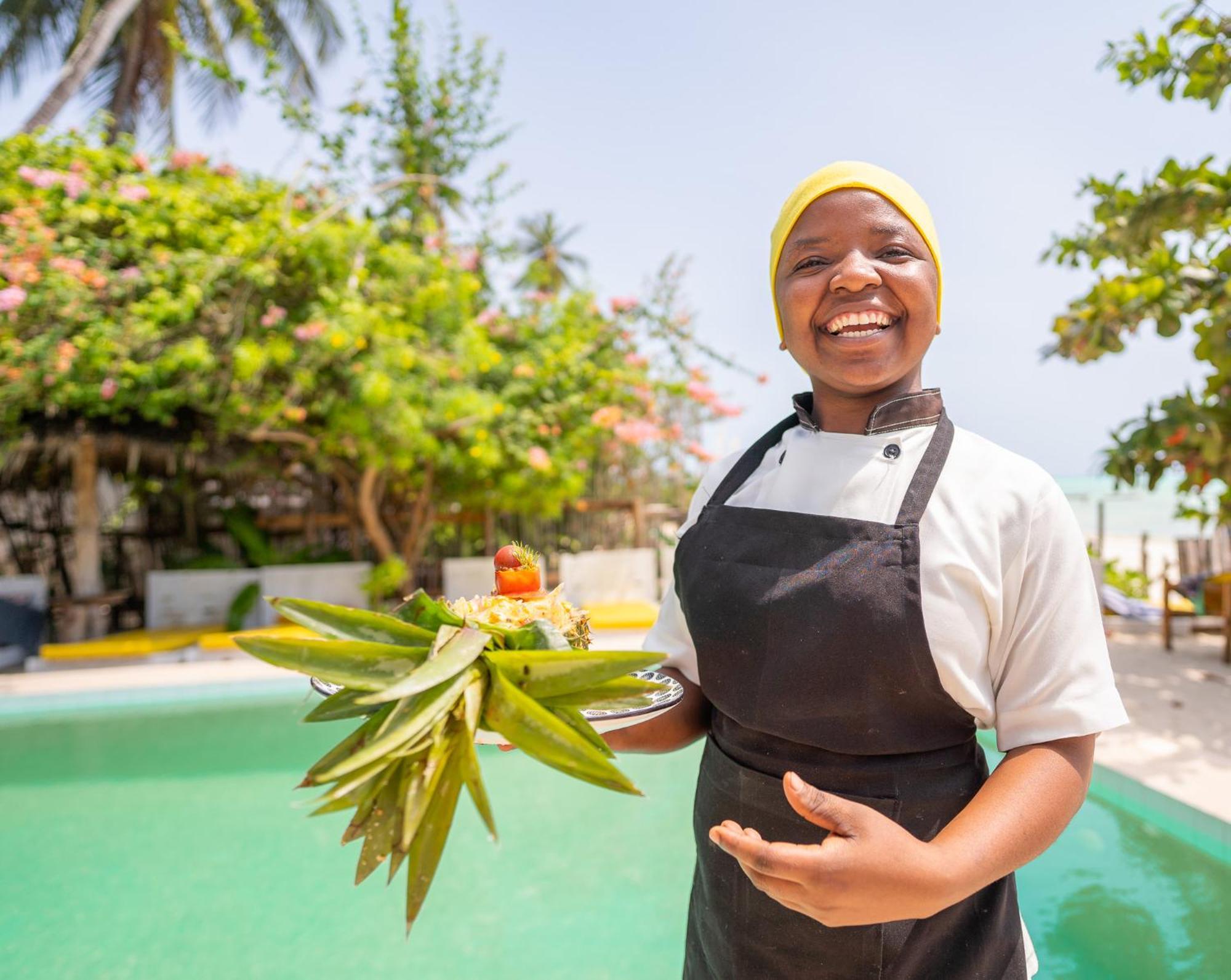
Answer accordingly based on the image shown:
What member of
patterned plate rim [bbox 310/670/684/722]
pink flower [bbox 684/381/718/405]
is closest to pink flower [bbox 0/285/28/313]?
pink flower [bbox 684/381/718/405]

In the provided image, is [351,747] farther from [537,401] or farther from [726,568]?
[537,401]

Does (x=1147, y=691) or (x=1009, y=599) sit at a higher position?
(x=1009, y=599)

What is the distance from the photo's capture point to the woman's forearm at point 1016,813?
2.66 feet

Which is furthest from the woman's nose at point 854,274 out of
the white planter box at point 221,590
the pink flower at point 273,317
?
the white planter box at point 221,590

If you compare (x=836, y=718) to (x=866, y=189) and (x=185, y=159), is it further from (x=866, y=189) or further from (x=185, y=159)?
(x=185, y=159)

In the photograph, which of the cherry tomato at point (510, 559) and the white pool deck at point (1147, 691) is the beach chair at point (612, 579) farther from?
the cherry tomato at point (510, 559)

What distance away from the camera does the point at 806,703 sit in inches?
38.7

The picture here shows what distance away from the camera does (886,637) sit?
36.9 inches

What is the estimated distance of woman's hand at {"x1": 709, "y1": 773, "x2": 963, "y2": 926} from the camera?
0.72 meters

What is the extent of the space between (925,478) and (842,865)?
1.66ft

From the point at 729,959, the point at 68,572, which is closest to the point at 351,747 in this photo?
the point at 729,959

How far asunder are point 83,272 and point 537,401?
4738mm

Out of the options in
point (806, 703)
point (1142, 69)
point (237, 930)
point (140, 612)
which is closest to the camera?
point (806, 703)

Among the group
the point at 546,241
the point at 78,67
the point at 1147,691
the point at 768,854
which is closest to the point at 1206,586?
the point at 1147,691
